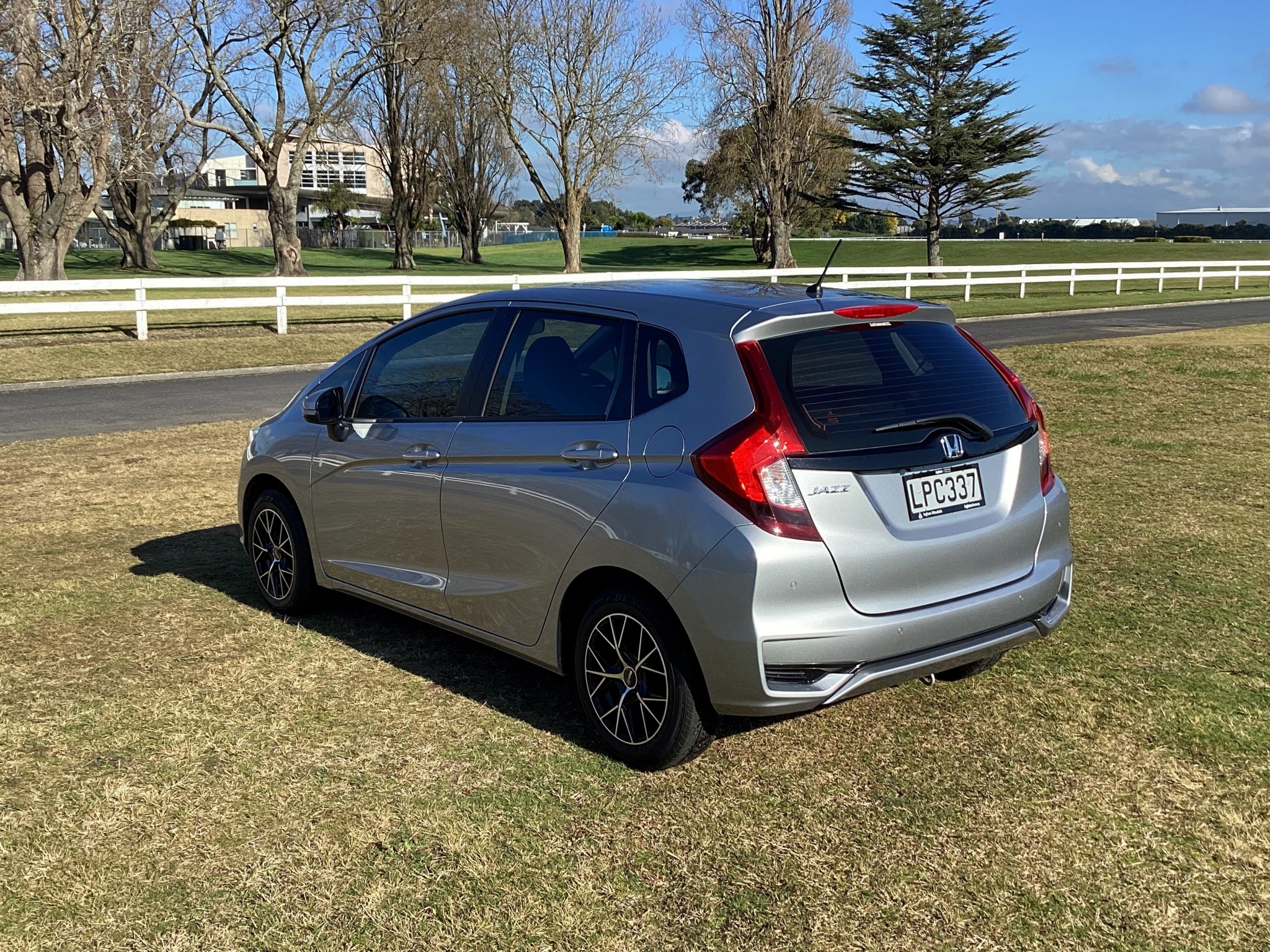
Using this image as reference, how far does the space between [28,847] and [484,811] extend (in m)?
1.47

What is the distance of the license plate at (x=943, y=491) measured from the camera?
4195 mm

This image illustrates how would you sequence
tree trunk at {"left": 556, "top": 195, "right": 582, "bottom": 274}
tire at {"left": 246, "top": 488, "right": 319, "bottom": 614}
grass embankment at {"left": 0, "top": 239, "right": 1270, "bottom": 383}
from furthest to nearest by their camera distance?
tree trunk at {"left": 556, "top": 195, "right": 582, "bottom": 274}, grass embankment at {"left": 0, "top": 239, "right": 1270, "bottom": 383}, tire at {"left": 246, "top": 488, "right": 319, "bottom": 614}

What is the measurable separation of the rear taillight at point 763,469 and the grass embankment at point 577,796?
1.02m

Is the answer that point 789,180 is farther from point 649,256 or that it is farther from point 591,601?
point 591,601

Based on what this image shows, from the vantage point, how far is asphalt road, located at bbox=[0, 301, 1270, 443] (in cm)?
1366

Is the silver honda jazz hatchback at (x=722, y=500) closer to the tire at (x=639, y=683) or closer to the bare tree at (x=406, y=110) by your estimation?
the tire at (x=639, y=683)

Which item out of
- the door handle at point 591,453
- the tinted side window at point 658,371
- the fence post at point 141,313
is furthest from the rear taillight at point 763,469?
the fence post at point 141,313

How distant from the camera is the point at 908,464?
4.19 m

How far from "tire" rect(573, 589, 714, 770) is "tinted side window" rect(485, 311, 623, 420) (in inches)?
30.9

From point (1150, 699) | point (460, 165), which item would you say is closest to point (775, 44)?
point (460, 165)

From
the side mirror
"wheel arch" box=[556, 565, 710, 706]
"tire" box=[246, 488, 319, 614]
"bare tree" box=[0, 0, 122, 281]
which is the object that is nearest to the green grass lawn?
"bare tree" box=[0, 0, 122, 281]

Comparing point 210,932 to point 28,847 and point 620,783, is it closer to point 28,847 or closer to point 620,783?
point 28,847

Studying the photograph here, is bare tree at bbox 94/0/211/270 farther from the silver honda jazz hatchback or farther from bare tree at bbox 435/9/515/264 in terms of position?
the silver honda jazz hatchback

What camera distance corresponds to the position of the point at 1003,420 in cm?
462
